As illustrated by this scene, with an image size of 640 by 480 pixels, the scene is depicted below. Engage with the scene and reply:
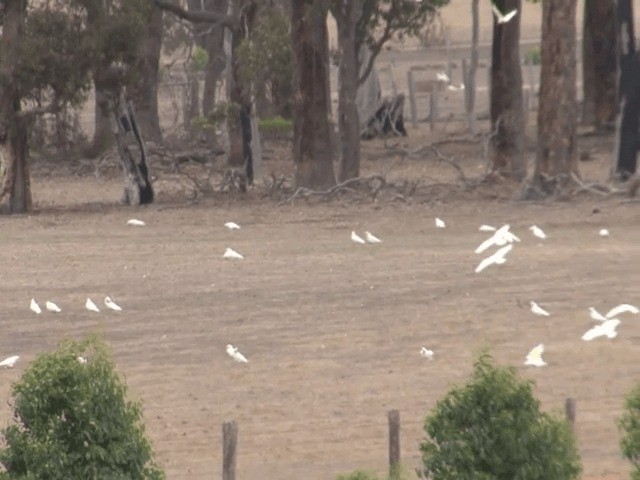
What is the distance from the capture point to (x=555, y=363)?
14.3 metres

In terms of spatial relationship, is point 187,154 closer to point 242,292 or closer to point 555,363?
point 242,292

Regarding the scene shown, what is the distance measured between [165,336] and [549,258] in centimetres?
528

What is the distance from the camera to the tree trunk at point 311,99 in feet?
88.1

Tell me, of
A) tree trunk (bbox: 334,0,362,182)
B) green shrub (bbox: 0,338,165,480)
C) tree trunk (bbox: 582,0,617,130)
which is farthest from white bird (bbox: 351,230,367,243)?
tree trunk (bbox: 582,0,617,130)

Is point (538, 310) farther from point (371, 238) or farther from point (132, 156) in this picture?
point (132, 156)

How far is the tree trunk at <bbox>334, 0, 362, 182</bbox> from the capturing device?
90.9 feet

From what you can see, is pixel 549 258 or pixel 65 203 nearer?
pixel 549 258

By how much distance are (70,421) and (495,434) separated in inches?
69.6

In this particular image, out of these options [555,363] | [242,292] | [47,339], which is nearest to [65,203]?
[242,292]

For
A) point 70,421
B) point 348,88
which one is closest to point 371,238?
point 348,88

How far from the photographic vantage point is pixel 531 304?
54.5 ft

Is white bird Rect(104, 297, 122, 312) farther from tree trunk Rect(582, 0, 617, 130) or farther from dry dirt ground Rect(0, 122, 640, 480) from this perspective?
tree trunk Rect(582, 0, 617, 130)

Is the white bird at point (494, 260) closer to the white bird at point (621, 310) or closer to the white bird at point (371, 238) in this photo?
the white bird at point (371, 238)

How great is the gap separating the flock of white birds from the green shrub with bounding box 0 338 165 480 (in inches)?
268
